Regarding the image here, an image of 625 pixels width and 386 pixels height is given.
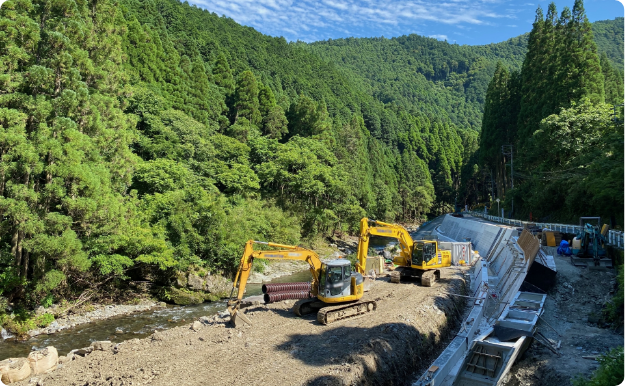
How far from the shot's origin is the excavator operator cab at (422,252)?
20.4 metres

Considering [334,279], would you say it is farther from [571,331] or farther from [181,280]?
[181,280]

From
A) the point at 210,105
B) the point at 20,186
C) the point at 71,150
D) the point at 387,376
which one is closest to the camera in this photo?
the point at 387,376

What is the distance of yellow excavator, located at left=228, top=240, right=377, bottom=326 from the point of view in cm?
1376

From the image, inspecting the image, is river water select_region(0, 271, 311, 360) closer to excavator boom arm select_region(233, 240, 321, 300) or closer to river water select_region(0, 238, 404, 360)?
river water select_region(0, 238, 404, 360)

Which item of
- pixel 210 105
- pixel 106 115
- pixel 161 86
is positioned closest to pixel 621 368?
pixel 106 115

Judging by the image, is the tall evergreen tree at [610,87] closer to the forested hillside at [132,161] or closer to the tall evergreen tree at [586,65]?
the tall evergreen tree at [586,65]

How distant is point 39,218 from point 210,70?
185ft

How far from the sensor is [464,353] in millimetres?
12367

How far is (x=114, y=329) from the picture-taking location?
1688 centimetres

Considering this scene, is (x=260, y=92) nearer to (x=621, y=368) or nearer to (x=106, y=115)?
(x=106, y=115)

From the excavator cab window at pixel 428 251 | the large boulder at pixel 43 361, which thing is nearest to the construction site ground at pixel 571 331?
the excavator cab window at pixel 428 251

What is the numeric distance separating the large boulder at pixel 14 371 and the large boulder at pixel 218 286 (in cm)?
1311

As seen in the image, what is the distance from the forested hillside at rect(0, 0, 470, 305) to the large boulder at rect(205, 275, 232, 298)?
1353 millimetres

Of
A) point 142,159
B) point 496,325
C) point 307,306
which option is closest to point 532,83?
point 496,325
